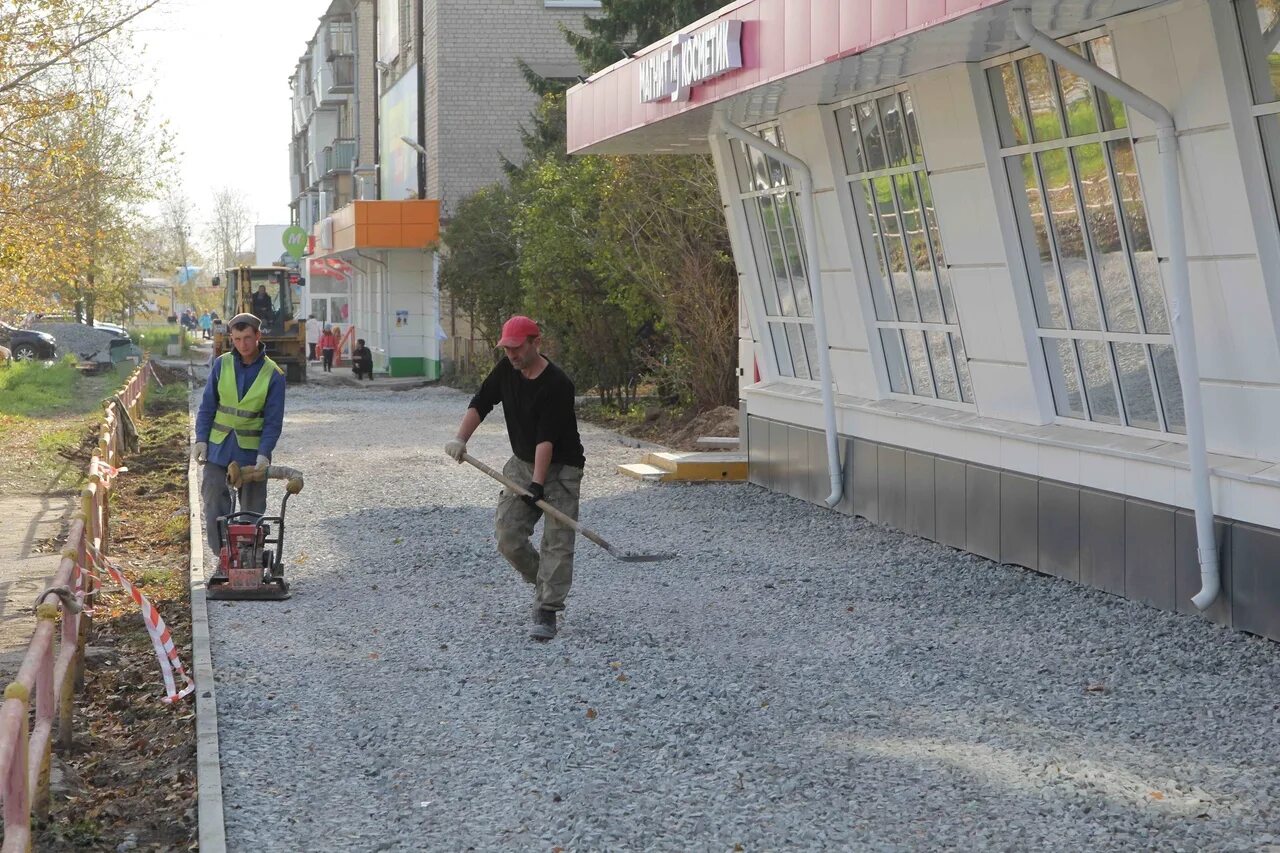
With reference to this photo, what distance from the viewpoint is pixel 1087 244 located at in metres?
10.2

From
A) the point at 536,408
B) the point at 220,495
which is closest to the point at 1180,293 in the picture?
the point at 536,408

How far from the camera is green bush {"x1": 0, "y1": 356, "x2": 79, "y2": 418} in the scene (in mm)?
29016

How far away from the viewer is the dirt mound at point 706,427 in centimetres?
2106

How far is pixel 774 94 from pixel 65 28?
11.9m

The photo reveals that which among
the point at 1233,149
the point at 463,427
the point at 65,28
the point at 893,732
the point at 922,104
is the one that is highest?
the point at 65,28

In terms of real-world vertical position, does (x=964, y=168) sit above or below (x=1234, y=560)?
above

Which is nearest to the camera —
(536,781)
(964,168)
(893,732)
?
(536,781)

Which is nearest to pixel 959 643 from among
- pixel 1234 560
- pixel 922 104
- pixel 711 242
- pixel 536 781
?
pixel 1234 560

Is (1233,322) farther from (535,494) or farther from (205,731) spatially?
(205,731)

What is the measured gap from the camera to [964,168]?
37.0 ft

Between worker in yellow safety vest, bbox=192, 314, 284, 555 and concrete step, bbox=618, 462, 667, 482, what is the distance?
279 inches

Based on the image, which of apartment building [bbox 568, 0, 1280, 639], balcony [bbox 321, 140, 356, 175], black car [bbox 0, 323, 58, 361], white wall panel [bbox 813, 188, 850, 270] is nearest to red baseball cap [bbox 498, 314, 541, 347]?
apartment building [bbox 568, 0, 1280, 639]

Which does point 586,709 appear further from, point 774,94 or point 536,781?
point 774,94

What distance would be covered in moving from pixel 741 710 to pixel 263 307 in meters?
35.0
